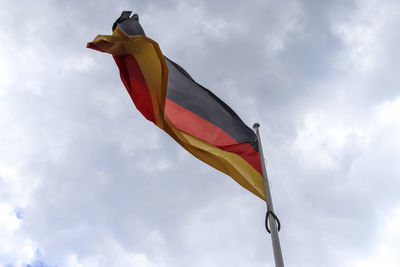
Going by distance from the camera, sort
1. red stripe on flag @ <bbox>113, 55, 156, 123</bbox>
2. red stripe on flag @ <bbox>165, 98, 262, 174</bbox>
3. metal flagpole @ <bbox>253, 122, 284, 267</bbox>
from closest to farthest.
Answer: metal flagpole @ <bbox>253, 122, 284, 267</bbox> → red stripe on flag @ <bbox>165, 98, 262, 174</bbox> → red stripe on flag @ <bbox>113, 55, 156, 123</bbox>

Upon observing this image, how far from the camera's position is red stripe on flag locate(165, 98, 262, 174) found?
936 centimetres

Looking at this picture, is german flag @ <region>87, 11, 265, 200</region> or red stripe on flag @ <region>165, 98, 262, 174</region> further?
red stripe on flag @ <region>165, 98, 262, 174</region>

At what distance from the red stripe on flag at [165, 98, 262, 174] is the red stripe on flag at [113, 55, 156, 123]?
1.88 feet

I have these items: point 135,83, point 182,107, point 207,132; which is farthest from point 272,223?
point 135,83

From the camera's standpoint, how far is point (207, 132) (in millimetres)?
9703

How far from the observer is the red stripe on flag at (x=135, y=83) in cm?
969

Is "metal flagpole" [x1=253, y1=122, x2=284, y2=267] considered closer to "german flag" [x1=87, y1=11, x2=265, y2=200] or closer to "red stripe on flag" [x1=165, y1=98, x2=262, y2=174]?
"german flag" [x1=87, y1=11, x2=265, y2=200]

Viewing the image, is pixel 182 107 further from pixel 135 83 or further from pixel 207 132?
pixel 135 83

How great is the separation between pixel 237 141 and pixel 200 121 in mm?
1231

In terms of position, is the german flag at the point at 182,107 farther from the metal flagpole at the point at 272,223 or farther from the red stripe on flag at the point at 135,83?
the metal flagpole at the point at 272,223

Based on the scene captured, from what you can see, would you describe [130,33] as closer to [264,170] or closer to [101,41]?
[101,41]

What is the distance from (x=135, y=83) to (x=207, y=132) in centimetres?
251

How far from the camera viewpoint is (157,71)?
9.39 meters

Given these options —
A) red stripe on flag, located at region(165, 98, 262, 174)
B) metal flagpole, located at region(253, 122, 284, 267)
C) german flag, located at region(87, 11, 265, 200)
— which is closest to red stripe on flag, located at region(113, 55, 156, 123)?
german flag, located at region(87, 11, 265, 200)
